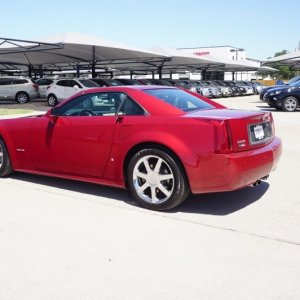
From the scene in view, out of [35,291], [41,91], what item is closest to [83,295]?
[35,291]

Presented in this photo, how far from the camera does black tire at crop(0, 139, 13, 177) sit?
20.6 feet

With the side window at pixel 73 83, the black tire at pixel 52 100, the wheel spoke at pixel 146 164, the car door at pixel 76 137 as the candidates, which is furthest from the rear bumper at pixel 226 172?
the black tire at pixel 52 100

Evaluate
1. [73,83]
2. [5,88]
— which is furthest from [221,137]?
[5,88]

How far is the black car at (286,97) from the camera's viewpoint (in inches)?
749

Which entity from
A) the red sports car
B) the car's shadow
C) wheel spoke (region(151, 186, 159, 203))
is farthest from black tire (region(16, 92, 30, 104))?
wheel spoke (region(151, 186, 159, 203))

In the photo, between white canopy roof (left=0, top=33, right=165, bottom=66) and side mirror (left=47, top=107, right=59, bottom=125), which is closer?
side mirror (left=47, top=107, right=59, bottom=125)

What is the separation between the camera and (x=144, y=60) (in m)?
33.8

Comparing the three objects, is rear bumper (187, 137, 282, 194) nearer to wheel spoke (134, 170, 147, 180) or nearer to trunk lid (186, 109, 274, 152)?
trunk lid (186, 109, 274, 152)

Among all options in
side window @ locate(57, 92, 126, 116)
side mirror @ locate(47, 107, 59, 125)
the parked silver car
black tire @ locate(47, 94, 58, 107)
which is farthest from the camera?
the parked silver car

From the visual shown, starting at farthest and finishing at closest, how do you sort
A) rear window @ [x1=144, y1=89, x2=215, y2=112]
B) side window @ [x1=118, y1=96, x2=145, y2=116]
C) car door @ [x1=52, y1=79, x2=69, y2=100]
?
car door @ [x1=52, y1=79, x2=69, y2=100]
rear window @ [x1=144, y1=89, x2=215, y2=112]
side window @ [x1=118, y1=96, x2=145, y2=116]

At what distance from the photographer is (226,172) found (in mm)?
4391

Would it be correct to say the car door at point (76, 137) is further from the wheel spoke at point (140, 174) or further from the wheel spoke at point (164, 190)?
the wheel spoke at point (164, 190)

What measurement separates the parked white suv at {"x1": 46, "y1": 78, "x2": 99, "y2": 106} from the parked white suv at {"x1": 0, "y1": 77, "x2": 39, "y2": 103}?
9.38 ft

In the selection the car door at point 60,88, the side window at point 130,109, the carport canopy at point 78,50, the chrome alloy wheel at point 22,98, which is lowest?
the side window at point 130,109
